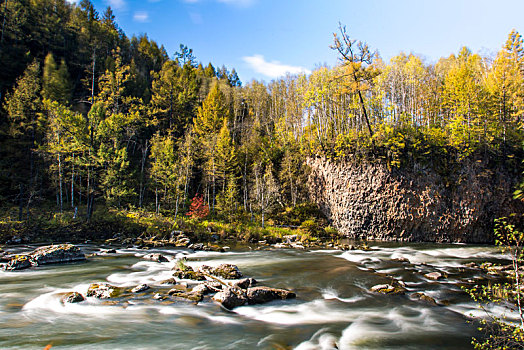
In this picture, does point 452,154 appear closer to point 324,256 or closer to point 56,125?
point 324,256

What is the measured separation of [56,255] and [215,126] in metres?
31.8

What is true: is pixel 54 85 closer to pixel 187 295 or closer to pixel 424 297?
pixel 187 295

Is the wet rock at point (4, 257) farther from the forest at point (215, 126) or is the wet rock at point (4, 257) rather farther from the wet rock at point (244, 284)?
the wet rock at point (244, 284)

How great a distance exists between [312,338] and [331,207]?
24.2 meters

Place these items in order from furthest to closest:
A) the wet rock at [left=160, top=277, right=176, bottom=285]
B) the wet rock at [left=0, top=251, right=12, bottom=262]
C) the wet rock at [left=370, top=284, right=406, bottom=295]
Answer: the wet rock at [left=0, top=251, right=12, bottom=262] → the wet rock at [left=160, top=277, right=176, bottom=285] → the wet rock at [left=370, top=284, right=406, bottom=295]

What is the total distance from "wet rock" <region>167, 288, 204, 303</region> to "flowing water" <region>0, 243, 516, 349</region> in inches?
13.8

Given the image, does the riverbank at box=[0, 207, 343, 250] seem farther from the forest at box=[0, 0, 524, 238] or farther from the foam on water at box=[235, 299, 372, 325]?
the foam on water at box=[235, 299, 372, 325]

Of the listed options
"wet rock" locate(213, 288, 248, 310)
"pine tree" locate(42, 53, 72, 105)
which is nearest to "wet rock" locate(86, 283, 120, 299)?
"wet rock" locate(213, 288, 248, 310)

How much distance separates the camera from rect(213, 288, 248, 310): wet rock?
334 inches

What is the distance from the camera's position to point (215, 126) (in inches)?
1706

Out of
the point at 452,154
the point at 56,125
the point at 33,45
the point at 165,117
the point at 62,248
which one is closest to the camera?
the point at 62,248

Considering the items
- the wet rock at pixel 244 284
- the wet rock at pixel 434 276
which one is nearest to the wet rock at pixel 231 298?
the wet rock at pixel 244 284

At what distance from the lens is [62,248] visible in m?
15.1

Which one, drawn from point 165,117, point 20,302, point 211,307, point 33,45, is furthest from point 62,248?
point 33,45
